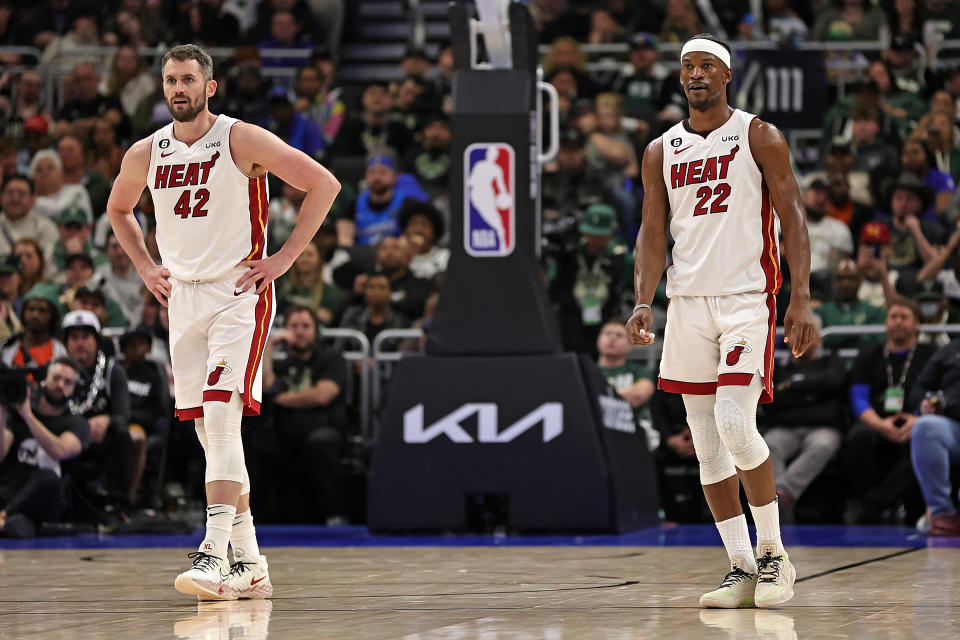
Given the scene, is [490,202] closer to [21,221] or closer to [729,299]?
[729,299]

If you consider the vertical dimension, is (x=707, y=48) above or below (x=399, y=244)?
above

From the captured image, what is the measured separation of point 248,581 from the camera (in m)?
6.20

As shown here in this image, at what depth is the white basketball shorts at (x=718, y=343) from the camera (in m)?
5.79

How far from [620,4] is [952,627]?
1259 centimetres

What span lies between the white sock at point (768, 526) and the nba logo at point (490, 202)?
4191 mm

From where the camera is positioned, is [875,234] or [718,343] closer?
[718,343]

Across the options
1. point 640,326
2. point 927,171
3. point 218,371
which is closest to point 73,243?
point 927,171

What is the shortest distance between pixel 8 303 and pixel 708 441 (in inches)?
304

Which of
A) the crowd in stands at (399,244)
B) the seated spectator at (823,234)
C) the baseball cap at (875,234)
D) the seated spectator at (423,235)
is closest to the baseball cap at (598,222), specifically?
the crowd in stands at (399,244)

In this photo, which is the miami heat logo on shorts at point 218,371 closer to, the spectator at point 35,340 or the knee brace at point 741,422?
the knee brace at point 741,422

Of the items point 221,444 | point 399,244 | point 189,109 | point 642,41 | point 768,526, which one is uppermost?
point 642,41

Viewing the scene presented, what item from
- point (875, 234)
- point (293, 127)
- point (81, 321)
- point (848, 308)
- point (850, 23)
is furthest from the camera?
point (850, 23)

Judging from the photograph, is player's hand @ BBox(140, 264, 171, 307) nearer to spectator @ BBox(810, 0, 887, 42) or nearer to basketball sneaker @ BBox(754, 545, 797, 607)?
basketball sneaker @ BBox(754, 545, 797, 607)

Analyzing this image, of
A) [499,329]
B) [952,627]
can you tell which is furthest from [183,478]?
[952,627]
